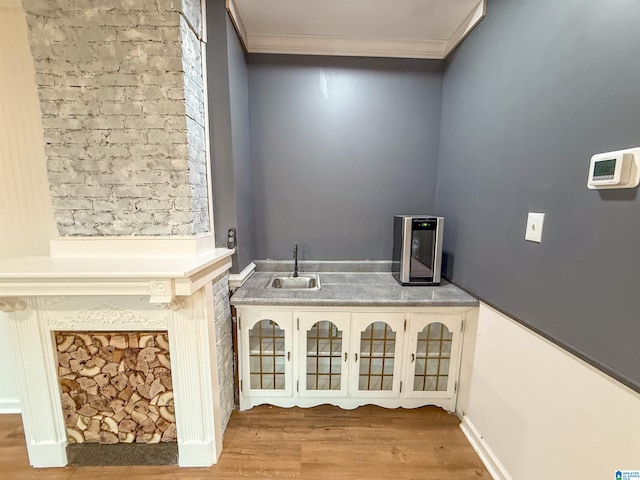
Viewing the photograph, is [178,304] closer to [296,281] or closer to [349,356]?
[296,281]

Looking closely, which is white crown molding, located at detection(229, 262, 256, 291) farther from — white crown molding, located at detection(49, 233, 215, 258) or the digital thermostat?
the digital thermostat

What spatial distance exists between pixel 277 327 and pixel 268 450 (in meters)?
0.71

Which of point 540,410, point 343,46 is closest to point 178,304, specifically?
point 540,410

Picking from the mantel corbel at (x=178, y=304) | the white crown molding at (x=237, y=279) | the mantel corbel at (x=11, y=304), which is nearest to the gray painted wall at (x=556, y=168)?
the white crown molding at (x=237, y=279)

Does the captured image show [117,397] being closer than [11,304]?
No

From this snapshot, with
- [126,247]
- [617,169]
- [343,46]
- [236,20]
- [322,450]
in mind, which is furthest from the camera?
[343,46]

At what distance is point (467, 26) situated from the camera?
67.4 inches

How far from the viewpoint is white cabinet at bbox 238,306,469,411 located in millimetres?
1696

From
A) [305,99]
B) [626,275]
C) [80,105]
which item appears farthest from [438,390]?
[80,105]

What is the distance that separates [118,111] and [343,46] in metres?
1.64

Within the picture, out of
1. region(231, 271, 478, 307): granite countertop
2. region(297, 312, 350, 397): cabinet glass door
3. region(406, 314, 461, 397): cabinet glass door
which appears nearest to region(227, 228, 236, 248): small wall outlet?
region(231, 271, 478, 307): granite countertop

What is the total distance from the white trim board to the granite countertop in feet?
5.77

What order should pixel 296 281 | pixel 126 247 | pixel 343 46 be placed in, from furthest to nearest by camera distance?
pixel 296 281
pixel 343 46
pixel 126 247

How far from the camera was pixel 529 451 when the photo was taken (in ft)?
3.93
